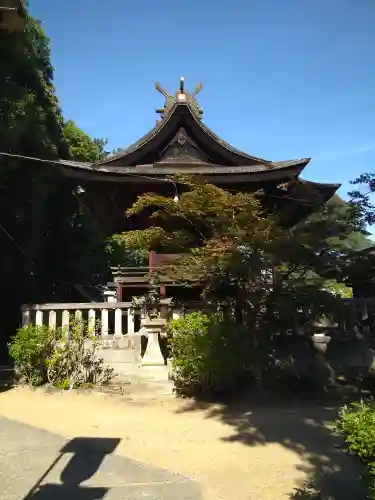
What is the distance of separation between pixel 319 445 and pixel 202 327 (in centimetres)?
276

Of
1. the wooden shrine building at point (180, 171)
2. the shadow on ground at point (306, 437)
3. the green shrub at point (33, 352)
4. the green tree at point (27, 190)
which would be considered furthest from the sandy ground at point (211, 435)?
the green tree at point (27, 190)

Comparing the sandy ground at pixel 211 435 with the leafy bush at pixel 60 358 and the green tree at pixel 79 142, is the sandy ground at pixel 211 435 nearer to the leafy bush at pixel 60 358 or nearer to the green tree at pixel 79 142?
the leafy bush at pixel 60 358

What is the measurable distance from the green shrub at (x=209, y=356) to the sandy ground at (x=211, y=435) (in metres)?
→ 0.41

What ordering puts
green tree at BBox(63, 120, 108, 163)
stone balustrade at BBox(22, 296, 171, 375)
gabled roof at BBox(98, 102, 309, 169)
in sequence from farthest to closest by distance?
green tree at BBox(63, 120, 108, 163) → gabled roof at BBox(98, 102, 309, 169) → stone balustrade at BBox(22, 296, 171, 375)

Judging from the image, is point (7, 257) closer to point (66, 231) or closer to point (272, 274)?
point (66, 231)

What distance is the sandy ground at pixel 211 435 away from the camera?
4.01 meters

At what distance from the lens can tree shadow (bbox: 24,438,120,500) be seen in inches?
145

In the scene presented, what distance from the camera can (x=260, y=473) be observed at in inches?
163

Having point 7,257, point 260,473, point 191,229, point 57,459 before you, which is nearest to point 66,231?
point 7,257

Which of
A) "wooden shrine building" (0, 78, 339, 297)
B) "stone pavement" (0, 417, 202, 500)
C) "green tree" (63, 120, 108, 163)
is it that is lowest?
"stone pavement" (0, 417, 202, 500)

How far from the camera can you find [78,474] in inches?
163

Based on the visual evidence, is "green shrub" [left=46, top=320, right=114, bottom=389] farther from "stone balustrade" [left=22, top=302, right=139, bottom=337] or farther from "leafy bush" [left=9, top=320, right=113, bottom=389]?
"stone balustrade" [left=22, top=302, right=139, bottom=337]

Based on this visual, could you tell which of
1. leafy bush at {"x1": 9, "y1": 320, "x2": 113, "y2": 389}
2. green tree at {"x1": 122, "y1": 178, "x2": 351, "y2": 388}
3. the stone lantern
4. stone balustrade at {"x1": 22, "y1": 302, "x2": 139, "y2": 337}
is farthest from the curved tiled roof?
the stone lantern

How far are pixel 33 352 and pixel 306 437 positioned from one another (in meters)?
5.07
